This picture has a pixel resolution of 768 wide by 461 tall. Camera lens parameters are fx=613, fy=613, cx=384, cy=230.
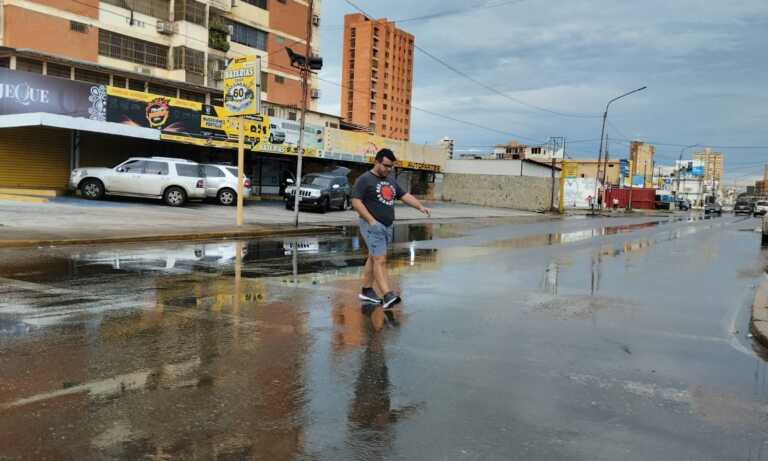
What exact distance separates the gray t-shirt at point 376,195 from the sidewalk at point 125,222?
329 inches

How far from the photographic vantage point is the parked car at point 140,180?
79.2 ft

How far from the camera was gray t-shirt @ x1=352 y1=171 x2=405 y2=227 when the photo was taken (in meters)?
7.50

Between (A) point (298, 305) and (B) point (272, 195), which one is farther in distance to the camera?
(B) point (272, 195)

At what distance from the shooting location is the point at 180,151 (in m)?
30.5

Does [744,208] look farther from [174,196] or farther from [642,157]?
[174,196]

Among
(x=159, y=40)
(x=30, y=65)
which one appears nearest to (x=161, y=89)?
(x=159, y=40)

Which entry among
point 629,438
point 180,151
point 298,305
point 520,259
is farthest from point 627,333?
point 180,151

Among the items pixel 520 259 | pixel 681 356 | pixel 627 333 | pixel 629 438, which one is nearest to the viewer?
pixel 629 438

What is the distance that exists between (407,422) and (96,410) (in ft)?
6.33

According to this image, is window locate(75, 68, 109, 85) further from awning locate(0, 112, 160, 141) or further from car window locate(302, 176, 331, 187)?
car window locate(302, 176, 331, 187)

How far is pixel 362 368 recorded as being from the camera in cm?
493

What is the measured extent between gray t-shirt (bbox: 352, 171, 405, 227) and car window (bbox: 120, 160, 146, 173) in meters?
19.3

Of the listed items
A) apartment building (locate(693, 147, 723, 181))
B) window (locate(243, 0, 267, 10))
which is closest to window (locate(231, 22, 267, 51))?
window (locate(243, 0, 267, 10))

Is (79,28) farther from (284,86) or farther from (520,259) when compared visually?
(520,259)
